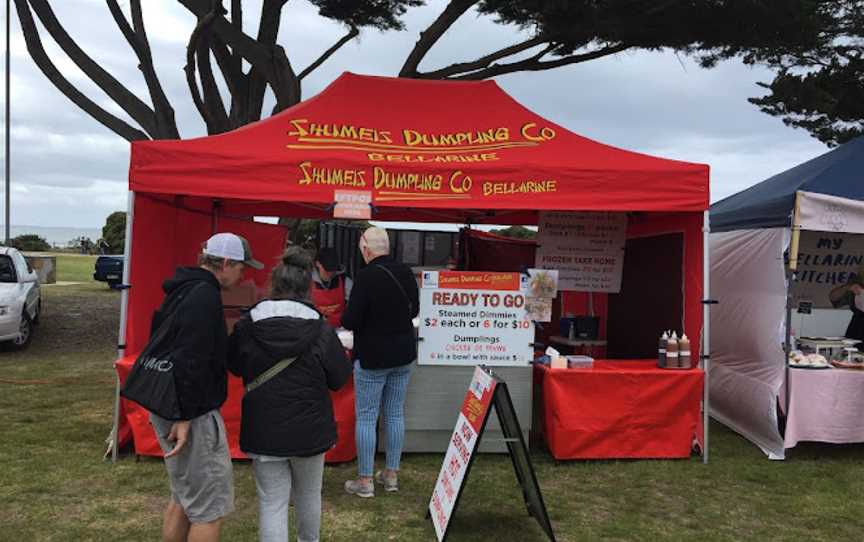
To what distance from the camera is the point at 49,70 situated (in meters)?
10.6

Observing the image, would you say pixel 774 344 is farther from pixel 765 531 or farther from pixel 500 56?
pixel 500 56

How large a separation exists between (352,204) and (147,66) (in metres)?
7.67

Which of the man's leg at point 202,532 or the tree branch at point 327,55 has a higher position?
the tree branch at point 327,55

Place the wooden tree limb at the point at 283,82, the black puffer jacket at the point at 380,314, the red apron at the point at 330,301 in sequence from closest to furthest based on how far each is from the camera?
1. the black puffer jacket at the point at 380,314
2. the red apron at the point at 330,301
3. the wooden tree limb at the point at 283,82

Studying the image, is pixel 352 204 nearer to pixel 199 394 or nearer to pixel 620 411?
pixel 620 411

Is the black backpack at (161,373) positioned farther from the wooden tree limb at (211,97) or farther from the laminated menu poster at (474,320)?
the wooden tree limb at (211,97)

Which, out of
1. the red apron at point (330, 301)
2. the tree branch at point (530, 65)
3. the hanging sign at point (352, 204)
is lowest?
the red apron at point (330, 301)

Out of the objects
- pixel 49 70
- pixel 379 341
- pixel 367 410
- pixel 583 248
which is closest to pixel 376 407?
pixel 367 410

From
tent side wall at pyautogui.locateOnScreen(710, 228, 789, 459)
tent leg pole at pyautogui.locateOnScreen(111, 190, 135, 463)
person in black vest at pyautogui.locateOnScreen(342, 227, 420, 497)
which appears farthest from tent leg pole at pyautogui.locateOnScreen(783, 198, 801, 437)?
tent leg pole at pyautogui.locateOnScreen(111, 190, 135, 463)

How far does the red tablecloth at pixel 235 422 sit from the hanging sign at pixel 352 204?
114 centimetres

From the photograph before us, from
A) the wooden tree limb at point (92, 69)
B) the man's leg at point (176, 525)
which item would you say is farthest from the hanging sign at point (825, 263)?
the wooden tree limb at point (92, 69)

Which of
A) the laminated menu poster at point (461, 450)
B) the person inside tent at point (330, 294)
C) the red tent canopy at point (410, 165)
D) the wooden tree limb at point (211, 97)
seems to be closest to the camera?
the laminated menu poster at point (461, 450)

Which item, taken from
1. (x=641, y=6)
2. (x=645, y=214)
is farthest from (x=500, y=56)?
(x=645, y=214)

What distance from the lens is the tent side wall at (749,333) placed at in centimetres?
530
